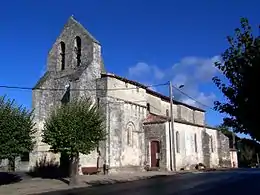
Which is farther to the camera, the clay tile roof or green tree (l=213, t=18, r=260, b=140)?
the clay tile roof

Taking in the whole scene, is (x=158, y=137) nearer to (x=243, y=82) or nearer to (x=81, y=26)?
(x=81, y=26)

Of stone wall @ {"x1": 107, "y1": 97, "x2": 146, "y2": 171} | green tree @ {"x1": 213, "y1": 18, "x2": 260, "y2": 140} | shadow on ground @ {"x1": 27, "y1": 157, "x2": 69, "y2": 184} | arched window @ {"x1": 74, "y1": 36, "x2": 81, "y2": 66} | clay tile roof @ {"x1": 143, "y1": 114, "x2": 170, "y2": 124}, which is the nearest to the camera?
green tree @ {"x1": 213, "y1": 18, "x2": 260, "y2": 140}

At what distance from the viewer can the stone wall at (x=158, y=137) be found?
1503 inches

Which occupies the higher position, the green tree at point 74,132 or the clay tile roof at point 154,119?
the clay tile roof at point 154,119

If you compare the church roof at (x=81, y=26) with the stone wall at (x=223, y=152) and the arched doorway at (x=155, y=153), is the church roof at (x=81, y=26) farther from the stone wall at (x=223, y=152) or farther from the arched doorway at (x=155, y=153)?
Answer: the stone wall at (x=223, y=152)

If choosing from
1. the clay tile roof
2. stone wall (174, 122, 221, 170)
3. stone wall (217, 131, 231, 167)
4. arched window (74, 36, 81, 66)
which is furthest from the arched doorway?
stone wall (217, 131, 231, 167)

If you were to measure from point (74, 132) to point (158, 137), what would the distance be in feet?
53.2

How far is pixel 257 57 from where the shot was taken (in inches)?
341

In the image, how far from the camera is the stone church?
34531mm

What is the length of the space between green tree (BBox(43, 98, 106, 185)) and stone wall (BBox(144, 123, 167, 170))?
14116 mm

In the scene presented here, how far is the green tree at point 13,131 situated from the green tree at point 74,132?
185 centimetres

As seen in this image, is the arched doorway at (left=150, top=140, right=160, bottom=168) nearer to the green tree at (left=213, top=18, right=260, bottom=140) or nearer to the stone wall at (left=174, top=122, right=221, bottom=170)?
the stone wall at (left=174, top=122, right=221, bottom=170)

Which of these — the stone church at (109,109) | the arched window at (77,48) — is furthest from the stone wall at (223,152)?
the arched window at (77,48)

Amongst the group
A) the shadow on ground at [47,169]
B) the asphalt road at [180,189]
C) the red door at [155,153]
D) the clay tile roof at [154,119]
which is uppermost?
the clay tile roof at [154,119]
